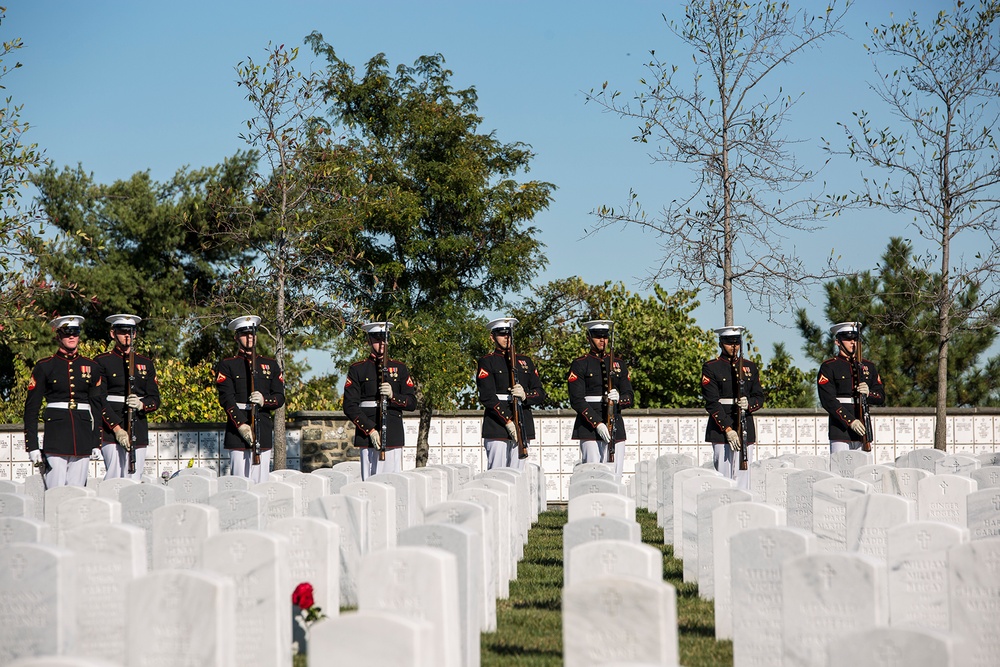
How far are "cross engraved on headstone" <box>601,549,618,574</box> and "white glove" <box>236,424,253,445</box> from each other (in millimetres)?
8632

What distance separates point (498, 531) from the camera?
8.80 m

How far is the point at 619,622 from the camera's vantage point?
4840 mm

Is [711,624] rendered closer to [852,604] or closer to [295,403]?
[852,604]

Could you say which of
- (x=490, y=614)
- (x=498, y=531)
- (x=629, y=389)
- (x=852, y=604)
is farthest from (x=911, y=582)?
(x=629, y=389)

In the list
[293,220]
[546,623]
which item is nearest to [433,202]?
[293,220]

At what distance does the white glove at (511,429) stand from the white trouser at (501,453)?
204mm

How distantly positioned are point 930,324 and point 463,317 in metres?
9.09

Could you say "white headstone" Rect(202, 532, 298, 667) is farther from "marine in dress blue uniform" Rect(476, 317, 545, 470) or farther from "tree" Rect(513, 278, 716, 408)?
"tree" Rect(513, 278, 716, 408)

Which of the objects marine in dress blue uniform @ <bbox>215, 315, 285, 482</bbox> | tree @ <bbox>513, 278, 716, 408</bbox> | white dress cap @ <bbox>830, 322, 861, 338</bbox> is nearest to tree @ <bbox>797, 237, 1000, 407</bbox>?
tree @ <bbox>513, 278, 716, 408</bbox>

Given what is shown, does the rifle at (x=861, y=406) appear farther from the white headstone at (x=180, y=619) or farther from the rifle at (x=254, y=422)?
the white headstone at (x=180, y=619)

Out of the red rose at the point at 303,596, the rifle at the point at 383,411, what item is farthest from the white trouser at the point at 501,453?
the red rose at the point at 303,596

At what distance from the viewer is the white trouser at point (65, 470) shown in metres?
12.4

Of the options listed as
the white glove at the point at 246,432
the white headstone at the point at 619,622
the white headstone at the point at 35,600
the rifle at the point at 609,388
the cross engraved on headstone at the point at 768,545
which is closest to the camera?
the white headstone at the point at 619,622

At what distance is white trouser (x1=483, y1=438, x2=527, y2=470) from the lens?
14.9 metres
